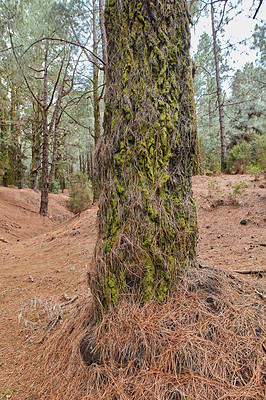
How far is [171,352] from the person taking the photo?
4.09 ft

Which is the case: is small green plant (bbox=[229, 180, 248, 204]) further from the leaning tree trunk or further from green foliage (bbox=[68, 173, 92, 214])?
green foliage (bbox=[68, 173, 92, 214])

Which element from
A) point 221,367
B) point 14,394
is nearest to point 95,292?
point 14,394

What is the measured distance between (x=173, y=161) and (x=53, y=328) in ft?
6.11

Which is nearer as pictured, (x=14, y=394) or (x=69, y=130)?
(x=14, y=394)

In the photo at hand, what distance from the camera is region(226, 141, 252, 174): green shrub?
8718 millimetres

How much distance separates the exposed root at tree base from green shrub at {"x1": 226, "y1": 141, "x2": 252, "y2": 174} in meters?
8.04

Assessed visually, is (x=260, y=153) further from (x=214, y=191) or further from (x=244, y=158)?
(x=214, y=191)

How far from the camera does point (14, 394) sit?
1.42 meters

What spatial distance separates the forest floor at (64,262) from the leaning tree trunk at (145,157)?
52 cm

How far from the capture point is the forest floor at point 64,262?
76.3 inches

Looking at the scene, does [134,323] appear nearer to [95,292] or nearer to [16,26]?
[95,292]

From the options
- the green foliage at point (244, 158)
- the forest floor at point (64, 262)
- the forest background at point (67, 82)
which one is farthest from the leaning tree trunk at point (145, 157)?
the green foliage at point (244, 158)

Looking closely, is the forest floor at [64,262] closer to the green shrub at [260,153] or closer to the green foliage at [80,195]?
the green shrub at [260,153]

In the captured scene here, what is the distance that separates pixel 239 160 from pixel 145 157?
880 cm
